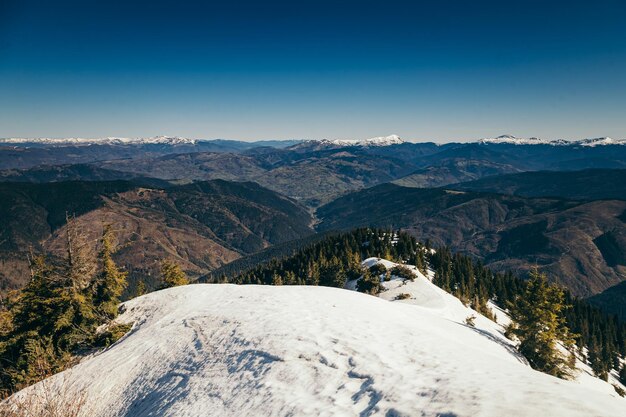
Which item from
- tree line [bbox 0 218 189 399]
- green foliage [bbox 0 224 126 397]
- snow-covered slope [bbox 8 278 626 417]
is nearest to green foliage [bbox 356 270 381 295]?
snow-covered slope [bbox 8 278 626 417]

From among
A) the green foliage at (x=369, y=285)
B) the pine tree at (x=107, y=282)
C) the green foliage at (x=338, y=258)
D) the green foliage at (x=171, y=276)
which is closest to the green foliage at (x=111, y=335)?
the pine tree at (x=107, y=282)

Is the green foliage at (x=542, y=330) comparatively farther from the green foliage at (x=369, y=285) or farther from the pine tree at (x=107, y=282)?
the pine tree at (x=107, y=282)

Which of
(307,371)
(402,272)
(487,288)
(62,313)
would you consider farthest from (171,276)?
(487,288)

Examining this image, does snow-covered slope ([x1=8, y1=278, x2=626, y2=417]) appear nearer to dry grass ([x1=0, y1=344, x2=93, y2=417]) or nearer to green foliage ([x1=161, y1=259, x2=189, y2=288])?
dry grass ([x1=0, y1=344, x2=93, y2=417])

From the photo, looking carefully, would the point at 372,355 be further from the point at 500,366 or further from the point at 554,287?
the point at 554,287

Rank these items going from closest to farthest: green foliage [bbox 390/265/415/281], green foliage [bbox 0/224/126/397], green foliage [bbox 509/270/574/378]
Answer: green foliage [bbox 0/224/126/397] < green foliage [bbox 509/270/574/378] < green foliage [bbox 390/265/415/281]
